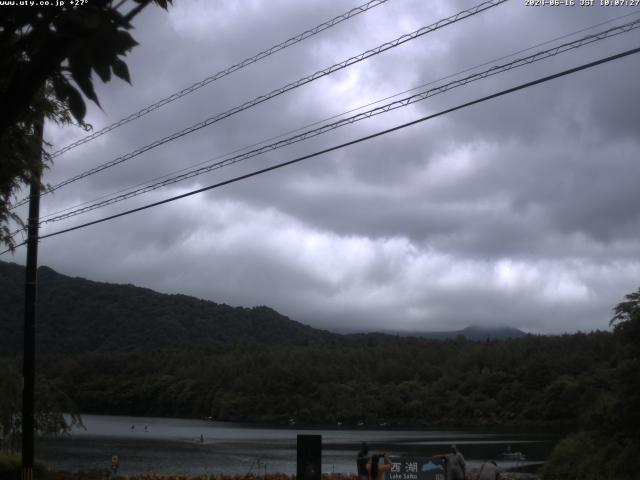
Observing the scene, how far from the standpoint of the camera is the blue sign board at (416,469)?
1845 centimetres

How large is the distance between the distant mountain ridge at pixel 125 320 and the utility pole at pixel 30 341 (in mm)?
51121

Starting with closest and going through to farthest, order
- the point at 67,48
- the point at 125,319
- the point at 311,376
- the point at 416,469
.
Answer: the point at 67,48, the point at 416,469, the point at 311,376, the point at 125,319

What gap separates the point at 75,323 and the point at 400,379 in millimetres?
46294

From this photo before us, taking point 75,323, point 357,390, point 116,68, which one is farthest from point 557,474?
point 75,323

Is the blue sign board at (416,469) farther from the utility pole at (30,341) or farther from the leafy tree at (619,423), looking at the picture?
the leafy tree at (619,423)

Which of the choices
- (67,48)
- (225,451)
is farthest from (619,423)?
(225,451)

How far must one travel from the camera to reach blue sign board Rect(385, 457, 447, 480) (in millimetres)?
18453

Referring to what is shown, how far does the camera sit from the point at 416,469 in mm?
18469

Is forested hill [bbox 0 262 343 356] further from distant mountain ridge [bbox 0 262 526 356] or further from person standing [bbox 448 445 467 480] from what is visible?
person standing [bbox 448 445 467 480]

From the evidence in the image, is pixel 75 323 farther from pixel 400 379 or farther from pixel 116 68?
pixel 116 68

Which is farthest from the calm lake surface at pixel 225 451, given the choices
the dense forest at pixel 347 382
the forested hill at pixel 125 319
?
the forested hill at pixel 125 319

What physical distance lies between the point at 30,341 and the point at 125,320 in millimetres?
127320

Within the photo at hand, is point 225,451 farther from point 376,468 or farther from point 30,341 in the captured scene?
point 376,468

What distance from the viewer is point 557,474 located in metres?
32.8
